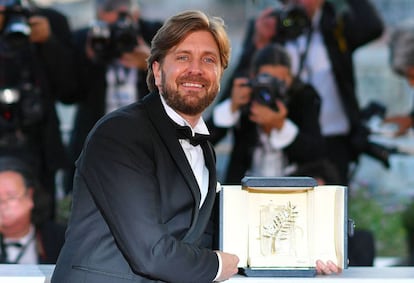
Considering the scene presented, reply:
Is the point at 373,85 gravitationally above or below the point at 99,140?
above

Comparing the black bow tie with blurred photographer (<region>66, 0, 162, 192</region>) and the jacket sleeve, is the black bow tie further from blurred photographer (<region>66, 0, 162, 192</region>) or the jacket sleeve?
blurred photographer (<region>66, 0, 162, 192</region>)

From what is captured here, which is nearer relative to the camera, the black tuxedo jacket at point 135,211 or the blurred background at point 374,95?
the black tuxedo jacket at point 135,211

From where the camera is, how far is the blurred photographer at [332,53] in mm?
4973

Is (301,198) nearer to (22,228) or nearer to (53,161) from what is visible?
(22,228)

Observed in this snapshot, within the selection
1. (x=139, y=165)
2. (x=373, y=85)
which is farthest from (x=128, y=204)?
(x=373, y=85)

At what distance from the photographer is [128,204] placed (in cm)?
230

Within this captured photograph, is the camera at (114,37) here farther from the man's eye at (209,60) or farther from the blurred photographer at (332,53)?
the man's eye at (209,60)

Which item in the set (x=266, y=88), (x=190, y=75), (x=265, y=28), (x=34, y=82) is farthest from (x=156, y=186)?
(x=265, y=28)

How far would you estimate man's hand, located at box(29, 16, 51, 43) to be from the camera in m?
4.82

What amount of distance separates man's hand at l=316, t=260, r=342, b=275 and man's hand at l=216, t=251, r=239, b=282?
253 millimetres

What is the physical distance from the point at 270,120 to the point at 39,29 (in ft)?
3.98

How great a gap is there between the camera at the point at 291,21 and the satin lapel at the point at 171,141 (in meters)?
2.51

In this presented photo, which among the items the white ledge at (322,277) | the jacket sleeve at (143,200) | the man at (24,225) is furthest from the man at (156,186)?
the man at (24,225)

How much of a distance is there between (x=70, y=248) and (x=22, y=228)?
2.00m
